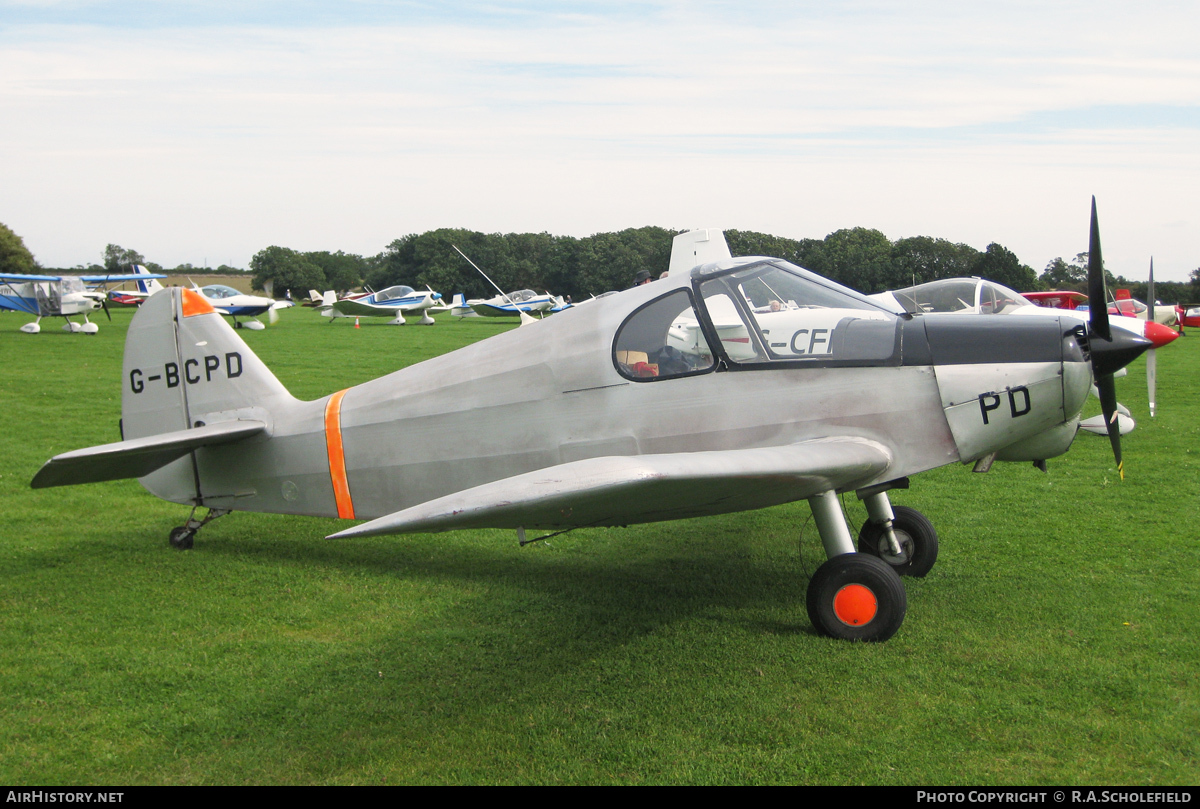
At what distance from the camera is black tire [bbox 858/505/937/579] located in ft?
19.3

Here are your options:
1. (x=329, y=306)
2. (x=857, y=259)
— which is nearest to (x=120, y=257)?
(x=329, y=306)

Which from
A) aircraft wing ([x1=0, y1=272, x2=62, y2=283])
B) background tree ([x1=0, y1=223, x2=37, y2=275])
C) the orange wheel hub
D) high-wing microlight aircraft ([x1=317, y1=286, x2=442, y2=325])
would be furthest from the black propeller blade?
background tree ([x1=0, y1=223, x2=37, y2=275])

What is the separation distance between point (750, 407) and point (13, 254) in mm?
87199

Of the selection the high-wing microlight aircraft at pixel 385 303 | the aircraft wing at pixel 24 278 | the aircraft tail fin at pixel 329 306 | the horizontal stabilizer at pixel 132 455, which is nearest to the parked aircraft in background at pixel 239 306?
the aircraft wing at pixel 24 278

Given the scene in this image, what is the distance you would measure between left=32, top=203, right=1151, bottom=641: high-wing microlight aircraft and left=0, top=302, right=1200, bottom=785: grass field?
0.64 metres

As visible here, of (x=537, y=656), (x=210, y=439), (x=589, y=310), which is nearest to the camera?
(x=537, y=656)

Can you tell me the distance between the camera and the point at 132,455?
543 centimetres

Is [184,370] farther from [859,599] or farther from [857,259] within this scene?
[857,259]

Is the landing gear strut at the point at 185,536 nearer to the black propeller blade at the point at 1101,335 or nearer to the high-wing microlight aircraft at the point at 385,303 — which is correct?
the black propeller blade at the point at 1101,335

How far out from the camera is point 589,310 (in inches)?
207

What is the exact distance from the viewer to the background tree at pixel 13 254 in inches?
2899
